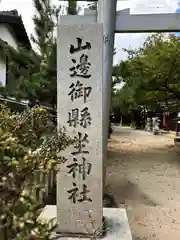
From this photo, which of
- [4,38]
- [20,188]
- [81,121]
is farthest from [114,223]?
[4,38]

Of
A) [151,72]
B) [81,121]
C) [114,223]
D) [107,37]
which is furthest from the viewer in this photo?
[151,72]

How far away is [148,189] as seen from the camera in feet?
23.5

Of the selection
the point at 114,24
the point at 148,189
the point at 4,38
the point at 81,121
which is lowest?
the point at 148,189

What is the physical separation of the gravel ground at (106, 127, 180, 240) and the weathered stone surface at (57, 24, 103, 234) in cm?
135

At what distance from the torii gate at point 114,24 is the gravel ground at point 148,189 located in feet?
3.88

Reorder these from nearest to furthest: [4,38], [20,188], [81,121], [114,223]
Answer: [20,188] < [81,121] < [114,223] < [4,38]

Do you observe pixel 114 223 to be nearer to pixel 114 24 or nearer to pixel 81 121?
pixel 81 121

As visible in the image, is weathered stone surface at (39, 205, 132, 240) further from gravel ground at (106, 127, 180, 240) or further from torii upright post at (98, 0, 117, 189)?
torii upright post at (98, 0, 117, 189)

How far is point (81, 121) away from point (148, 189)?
4.19 meters

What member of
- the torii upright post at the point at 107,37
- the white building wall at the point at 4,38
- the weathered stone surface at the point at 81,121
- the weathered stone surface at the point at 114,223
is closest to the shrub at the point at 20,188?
the weathered stone surface at the point at 81,121

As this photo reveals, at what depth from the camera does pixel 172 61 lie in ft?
30.6

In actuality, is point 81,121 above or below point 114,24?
below

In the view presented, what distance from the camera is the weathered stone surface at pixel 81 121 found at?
11.3 feet

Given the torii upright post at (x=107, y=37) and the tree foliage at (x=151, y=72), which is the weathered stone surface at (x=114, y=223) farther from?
the tree foliage at (x=151, y=72)
